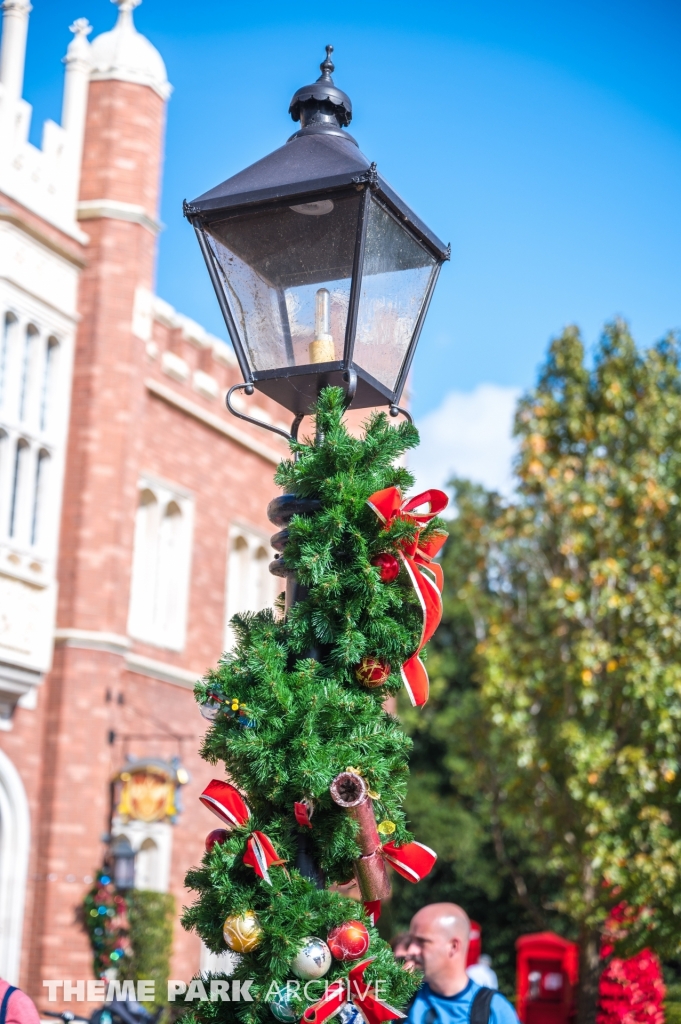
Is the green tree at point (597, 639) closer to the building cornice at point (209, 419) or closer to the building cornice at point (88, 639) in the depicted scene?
the building cornice at point (209, 419)

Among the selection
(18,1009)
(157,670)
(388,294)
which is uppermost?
(157,670)

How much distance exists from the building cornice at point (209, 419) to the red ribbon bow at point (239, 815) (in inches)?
443

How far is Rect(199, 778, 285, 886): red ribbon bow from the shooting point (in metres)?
2.64

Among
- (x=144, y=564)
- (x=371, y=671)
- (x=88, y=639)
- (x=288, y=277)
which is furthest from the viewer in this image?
(x=144, y=564)

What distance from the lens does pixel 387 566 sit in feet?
9.50

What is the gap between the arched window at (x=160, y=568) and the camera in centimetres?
1402

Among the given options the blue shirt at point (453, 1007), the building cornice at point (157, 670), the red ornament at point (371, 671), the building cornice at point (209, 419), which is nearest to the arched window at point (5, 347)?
the building cornice at point (209, 419)

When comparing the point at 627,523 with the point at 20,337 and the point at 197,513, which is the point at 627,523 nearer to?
the point at 197,513

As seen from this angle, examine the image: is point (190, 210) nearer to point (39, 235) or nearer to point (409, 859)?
point (409, 859)

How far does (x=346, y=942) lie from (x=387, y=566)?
2.91 ft

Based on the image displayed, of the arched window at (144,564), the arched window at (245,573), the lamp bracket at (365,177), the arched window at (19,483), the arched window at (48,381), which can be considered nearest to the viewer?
the lamp bracket at (365,177)

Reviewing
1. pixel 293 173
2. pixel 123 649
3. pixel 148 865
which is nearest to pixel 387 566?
pixel 293 173

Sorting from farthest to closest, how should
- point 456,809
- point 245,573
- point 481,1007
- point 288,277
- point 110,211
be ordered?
1. point 456,809
2. point 245,573
3. point 110,211
4. point 481,1007
5. point 288,277

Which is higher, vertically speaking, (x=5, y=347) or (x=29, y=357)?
(x=29, y=357)
